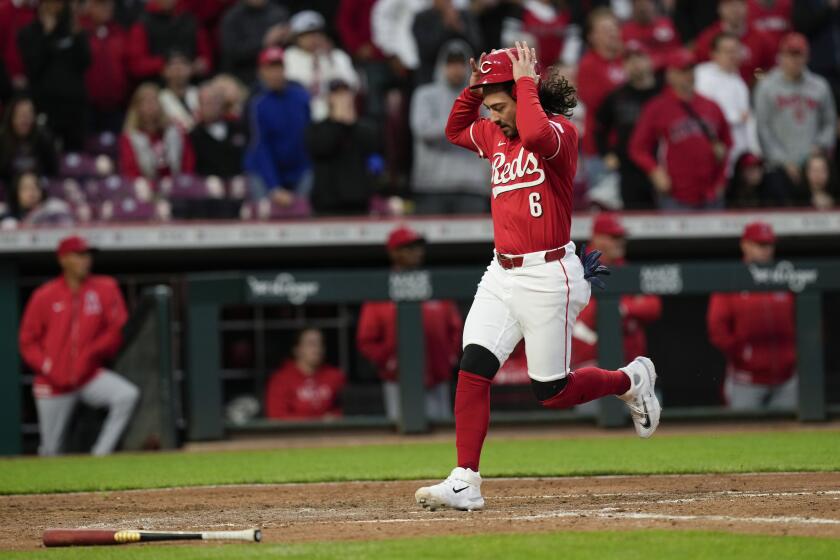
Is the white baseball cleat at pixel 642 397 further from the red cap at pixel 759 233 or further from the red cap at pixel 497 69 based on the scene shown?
the red cap at pixel 759 233

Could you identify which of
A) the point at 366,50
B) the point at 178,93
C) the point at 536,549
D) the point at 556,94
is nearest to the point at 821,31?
the point at 366,50

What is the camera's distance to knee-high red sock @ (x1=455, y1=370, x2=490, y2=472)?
5.84 meters

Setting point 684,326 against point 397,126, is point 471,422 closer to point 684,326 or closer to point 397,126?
point 684,326

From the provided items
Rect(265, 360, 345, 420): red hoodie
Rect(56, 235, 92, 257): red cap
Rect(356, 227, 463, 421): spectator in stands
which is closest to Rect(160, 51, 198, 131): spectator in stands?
Rect(56, 235, 92, 257): red cap

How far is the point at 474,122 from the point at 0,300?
5.16 m

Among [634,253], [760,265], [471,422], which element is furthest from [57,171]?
[471,422]

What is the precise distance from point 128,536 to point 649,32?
940 centimetres

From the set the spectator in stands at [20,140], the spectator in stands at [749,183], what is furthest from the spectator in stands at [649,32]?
the spectator in stands at [20,140]

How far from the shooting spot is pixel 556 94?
240 inches

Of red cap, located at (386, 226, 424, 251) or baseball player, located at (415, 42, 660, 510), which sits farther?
red cap, located at (386, 226, 424, 251)

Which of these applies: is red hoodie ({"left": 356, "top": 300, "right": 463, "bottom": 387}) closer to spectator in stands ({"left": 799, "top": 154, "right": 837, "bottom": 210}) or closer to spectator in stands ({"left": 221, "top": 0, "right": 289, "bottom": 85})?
spectator in stands ({"left": 799, "top": 154, "right": 837, "bottom": 210})

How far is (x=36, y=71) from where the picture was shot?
39.6 ft

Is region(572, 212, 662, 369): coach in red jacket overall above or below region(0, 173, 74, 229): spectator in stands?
below

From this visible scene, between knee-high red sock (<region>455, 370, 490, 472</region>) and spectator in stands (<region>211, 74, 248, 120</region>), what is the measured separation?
21.7ft
